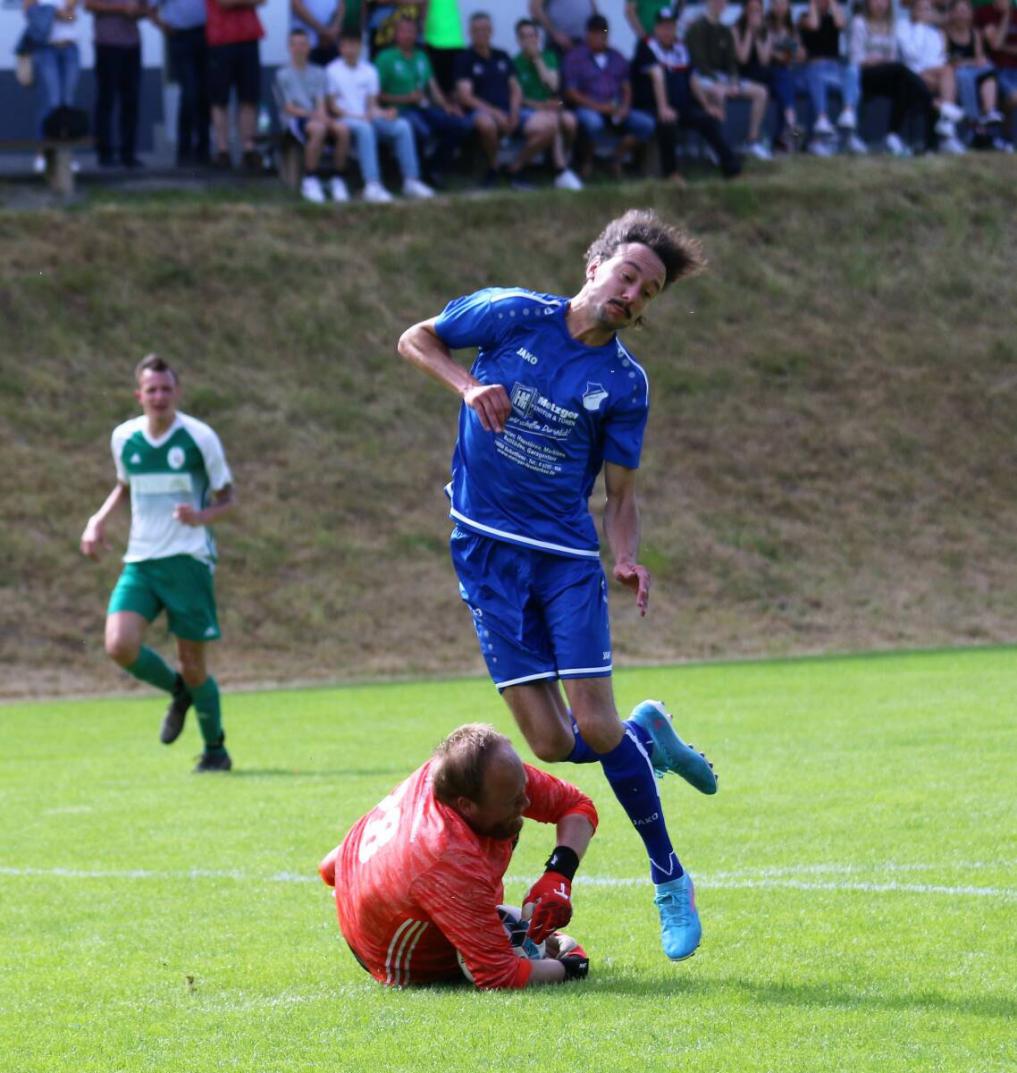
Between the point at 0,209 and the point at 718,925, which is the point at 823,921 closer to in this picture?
the point at 718,925

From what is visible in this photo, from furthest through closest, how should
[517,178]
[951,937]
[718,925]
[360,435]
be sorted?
[517,178], [360,435], [718,925], [951,937]

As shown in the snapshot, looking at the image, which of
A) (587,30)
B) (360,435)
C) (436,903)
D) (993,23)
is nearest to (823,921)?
(436,903)

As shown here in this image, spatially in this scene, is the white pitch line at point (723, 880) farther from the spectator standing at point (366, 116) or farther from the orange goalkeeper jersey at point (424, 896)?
the spectator standing at point (366, 116)

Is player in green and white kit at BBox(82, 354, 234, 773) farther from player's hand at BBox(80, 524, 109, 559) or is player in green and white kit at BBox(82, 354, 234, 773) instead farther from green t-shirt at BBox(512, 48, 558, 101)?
green t-shirt at BBox(512, 48, 558, 101)

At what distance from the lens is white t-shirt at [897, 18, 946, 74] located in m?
26.4

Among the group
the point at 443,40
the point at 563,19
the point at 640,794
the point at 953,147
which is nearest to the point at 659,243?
the point at 640,794

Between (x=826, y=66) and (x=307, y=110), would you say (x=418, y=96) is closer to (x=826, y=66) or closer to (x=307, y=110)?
(x=307, y=110)

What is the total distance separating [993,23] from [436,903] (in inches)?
956

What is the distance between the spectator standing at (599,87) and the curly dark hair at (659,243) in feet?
58.4

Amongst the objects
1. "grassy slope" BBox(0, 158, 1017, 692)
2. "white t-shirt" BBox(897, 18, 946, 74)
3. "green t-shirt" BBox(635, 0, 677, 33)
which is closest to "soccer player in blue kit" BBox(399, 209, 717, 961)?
"grassy slope" BBox(0, 158, 1017, 692)

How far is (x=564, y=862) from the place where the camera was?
5.72 metres

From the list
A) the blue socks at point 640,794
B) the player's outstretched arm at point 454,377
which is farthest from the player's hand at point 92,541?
the blue socks at point 640,794

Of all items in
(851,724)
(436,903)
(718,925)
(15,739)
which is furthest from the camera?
(15,739)

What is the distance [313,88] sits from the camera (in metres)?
22.1
